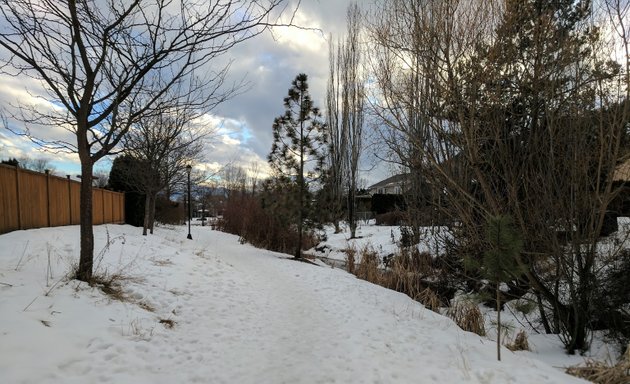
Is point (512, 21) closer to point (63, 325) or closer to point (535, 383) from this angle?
point (535, 383)

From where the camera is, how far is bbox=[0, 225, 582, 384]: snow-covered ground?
3.81 metres

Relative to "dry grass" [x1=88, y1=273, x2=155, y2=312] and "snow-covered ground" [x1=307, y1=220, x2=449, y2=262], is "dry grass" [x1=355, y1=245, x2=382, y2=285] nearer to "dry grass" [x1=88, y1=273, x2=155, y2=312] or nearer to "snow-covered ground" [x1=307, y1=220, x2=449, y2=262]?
"snow-covered ground" [x1=307, y1=220, x2=449, y2=262]

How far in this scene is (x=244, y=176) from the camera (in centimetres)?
6656

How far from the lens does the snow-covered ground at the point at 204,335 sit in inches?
150

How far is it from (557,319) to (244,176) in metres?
Result: 61.7

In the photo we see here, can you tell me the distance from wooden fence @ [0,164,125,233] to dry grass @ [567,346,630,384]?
1040 cm

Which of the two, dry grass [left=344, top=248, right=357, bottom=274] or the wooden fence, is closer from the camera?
the wooden fence

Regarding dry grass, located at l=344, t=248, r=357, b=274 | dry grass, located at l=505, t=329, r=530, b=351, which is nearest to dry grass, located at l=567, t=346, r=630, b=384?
dry grass, located at l=505, t=329, r=530, b=351

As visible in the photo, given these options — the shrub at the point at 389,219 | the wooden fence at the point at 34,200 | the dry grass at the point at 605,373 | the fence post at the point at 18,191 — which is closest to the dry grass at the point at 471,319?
the dry grass at the point at 605,373

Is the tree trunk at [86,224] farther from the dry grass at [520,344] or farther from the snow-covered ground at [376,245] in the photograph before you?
the snow-covered ground at [376,245]

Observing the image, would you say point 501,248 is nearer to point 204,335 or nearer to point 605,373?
point 605,373

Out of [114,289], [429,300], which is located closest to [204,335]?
[114,289]

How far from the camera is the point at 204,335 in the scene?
17.4ft

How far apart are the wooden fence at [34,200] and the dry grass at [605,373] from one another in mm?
10399
